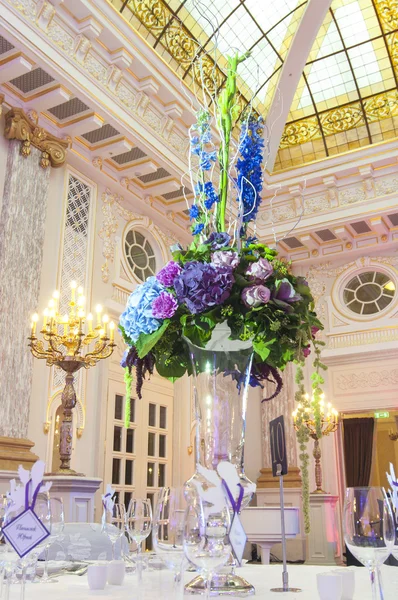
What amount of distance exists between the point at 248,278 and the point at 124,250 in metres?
7.06

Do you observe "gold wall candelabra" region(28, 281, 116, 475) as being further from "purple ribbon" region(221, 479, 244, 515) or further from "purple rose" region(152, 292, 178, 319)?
"purple ribbon" region(221, 479, 244, 515)

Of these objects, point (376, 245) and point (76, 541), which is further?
point (376, 245)

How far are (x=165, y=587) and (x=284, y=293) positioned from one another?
826mm

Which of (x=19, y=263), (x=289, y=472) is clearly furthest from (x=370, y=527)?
(x=289, y=472)

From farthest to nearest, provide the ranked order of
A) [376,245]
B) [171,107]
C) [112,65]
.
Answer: [376,245] < [171,107] < [112,65]

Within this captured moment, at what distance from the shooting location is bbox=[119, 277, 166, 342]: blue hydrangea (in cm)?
173

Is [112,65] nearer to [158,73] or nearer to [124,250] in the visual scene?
[158,73]

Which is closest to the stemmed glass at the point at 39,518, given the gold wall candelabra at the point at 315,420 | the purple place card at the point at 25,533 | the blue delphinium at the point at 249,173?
the purple place card at the point at 25,533

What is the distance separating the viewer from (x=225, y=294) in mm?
1657

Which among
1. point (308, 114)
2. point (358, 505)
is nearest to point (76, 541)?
point (358, 505)

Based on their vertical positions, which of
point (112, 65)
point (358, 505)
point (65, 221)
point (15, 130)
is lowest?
point (358, 505)

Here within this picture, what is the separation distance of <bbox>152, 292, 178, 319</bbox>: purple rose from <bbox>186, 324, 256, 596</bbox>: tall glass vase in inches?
4.3

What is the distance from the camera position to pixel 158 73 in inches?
306

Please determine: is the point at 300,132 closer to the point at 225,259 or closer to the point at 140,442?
the point at 140,442
